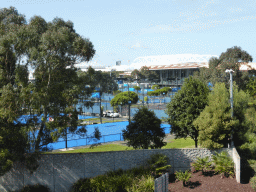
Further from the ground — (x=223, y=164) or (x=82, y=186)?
(x=223, y=164)

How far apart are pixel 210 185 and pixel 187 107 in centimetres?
572

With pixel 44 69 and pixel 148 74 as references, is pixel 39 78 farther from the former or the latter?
pixel 148 74

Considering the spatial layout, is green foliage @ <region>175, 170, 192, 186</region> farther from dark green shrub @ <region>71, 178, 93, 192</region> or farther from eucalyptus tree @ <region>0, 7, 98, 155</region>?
eucalyptus tree @ <region>0, 7, 98, 155</region>

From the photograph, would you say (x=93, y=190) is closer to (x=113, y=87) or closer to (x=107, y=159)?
(x=107, y=159)

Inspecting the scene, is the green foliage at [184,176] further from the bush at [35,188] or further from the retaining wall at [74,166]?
the bush at [35,188]

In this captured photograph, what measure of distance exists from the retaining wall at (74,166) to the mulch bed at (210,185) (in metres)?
1.41

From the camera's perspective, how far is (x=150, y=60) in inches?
5330

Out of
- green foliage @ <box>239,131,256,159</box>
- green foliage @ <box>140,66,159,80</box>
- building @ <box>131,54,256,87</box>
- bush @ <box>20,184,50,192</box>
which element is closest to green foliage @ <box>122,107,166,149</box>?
green foliage @ <box>239,131,256,159</box>

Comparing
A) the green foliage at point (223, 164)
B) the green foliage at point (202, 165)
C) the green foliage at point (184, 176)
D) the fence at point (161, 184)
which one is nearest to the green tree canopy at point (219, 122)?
the green foliage at point (223, 164)

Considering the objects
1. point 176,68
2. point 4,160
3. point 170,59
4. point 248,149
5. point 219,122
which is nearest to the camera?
point 4,160

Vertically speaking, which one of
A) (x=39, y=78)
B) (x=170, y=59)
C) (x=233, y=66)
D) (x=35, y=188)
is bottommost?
(x=35, y=188)

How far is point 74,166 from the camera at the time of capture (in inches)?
609

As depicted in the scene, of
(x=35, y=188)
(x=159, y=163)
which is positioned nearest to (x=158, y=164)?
(x=159, y=163)

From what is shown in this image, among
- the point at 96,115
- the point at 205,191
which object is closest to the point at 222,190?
the point at 205,191
